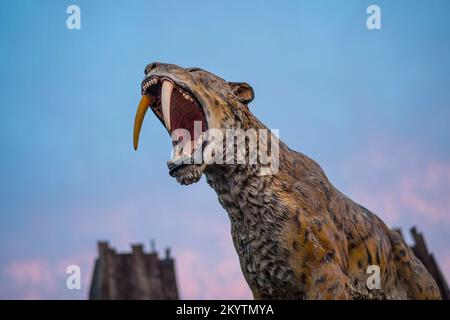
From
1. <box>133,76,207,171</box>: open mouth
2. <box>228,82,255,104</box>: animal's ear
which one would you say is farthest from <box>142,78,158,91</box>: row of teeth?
<box>228,82,255,104</box>: animal's ear

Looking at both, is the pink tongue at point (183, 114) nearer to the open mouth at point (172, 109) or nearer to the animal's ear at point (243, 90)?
the open mouth at point (172, 109)

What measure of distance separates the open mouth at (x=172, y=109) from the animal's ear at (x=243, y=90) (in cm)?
38

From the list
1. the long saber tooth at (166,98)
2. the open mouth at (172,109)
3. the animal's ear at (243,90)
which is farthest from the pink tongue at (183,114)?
the animal's ear at (243,90)

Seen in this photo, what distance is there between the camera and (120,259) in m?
24.2

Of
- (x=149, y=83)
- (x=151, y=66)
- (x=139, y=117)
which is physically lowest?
(x=139, y=117)

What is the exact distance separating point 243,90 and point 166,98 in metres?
0.76

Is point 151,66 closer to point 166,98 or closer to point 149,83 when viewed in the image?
point 149,83

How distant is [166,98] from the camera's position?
14.2 feet

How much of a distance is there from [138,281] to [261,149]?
20.6 metres

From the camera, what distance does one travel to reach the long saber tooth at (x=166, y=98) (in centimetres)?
429

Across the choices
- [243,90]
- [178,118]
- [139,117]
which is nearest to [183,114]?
[178,118]

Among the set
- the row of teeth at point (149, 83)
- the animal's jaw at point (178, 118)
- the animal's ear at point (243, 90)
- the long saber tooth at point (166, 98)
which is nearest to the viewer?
the animal's jaw at point (178, 118)

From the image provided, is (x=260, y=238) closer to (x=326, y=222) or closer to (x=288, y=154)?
(x=326, y=222)
